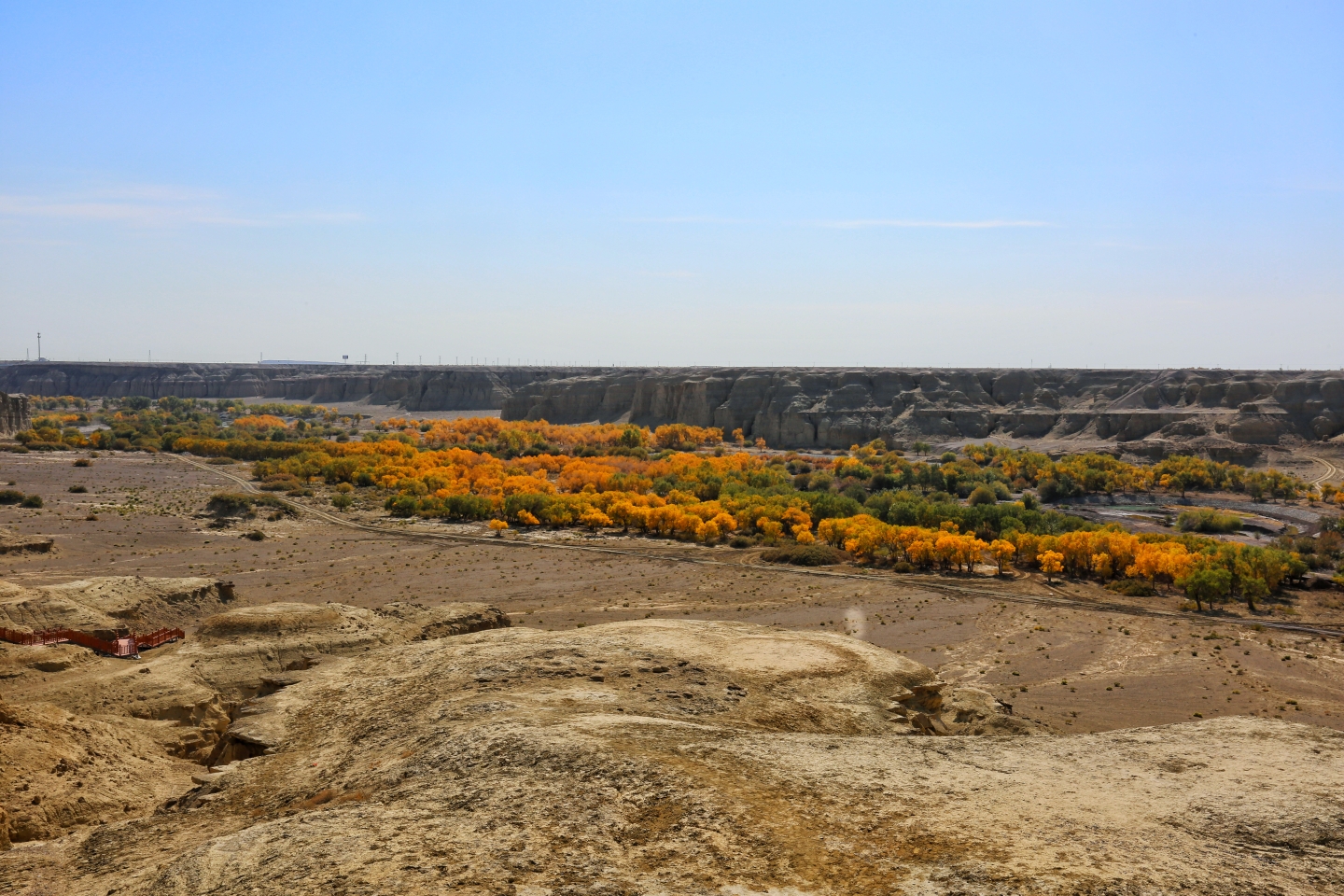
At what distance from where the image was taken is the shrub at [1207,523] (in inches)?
2356

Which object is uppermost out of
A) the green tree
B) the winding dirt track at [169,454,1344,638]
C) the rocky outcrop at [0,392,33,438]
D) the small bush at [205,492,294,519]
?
the rocky outcrop at [0,392,33,438]

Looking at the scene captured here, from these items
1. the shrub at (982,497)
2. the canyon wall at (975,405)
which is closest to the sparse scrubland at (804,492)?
the shrub at (982,497)

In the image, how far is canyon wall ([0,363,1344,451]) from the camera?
96.0m

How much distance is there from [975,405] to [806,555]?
253 feet

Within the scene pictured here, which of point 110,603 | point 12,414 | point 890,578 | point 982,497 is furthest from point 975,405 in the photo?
point 12,414

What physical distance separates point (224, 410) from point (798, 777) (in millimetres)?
180746

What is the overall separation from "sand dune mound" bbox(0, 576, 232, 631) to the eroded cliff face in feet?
281

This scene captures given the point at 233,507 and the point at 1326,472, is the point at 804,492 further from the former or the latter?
the point at 1326,472

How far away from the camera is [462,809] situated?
11.6m

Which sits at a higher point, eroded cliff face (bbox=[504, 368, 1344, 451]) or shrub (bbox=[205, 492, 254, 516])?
eroded cliff face (bbox=[504, 368, 1344, 451])

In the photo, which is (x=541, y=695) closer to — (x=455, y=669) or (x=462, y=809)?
(x=455, y=669)

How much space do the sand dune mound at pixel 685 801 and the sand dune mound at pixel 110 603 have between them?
11018mm

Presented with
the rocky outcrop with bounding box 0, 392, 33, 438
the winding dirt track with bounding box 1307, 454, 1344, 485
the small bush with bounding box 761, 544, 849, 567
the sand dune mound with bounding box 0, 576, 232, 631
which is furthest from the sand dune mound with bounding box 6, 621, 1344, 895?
the rocky outcrop with bounding box 0, 392, 33, 438

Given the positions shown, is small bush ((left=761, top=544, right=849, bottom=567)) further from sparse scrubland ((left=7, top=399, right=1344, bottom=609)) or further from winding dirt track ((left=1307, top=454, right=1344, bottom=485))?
winding dirt track ((left=1307, top=454, right=1344, bottom=485))
